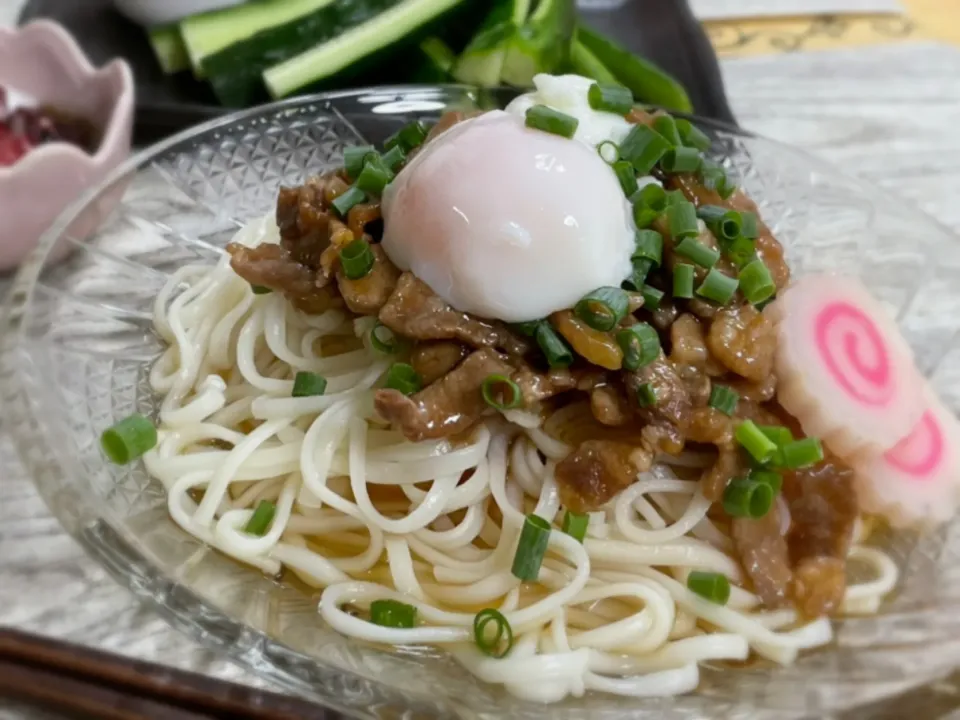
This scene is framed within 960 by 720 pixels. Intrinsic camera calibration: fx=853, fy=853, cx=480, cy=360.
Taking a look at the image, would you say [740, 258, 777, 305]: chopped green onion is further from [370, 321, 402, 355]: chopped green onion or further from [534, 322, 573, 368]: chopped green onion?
[370, 321, 402, 355]: chopped green onion

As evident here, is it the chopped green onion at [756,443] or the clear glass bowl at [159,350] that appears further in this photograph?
the chopped green onion at [756,443]

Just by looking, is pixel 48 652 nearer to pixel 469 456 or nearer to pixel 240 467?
pixel 240 467

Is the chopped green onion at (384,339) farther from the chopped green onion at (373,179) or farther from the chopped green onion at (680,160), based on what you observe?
the chopped green onion at (680,160)

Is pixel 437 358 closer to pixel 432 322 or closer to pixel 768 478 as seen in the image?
pixel 432 322

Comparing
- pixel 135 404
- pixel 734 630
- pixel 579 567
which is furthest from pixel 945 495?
pixel 135 404

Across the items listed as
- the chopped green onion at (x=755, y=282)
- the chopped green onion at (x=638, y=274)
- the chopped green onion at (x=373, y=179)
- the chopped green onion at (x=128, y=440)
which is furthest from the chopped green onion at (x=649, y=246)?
the chopped green onion at (x=128, y=440)

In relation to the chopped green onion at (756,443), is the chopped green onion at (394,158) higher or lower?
higher

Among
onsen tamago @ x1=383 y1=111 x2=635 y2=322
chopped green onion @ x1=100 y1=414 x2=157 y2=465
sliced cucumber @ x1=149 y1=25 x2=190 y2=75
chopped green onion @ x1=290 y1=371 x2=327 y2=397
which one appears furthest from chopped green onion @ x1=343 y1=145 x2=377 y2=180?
sliced cucumber @ x1=149 y1=25 x2=190 y2=75
